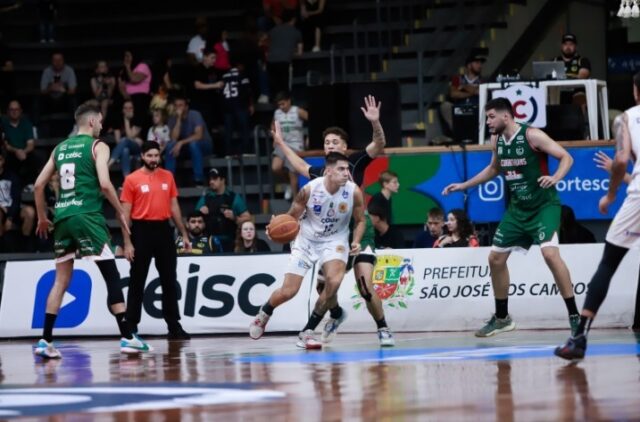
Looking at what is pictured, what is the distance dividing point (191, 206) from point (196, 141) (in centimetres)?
108

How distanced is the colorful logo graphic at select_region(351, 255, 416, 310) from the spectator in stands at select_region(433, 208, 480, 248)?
2.29ft

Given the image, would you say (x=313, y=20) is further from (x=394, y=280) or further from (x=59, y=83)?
(x=394, y=280)

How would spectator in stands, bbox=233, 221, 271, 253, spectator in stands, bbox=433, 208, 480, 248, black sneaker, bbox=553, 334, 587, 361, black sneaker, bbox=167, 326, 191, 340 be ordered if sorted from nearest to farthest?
black sneaker, bbox=553, 334, 587, 361, black sneaker, bbox=167, 326, 191, 340, spectator in stands, bbox=433, 208, 480, 248, spectator in stands, bbox=233, 221, 271, 253

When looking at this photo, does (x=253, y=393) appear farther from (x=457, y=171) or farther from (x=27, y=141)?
(x=27, y=141)

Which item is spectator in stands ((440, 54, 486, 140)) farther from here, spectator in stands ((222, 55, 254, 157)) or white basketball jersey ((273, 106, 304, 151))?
spectator in stands ((222, 55, 254, 157))

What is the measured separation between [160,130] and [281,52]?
298 cm

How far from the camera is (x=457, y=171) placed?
2103 centimetres

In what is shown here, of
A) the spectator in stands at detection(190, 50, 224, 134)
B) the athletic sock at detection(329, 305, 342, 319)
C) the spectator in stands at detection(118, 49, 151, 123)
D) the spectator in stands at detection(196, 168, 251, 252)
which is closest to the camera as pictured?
the athletic sock at detection(329, 305, 342, 319)

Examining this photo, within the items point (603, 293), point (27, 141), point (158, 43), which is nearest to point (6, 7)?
point (158, 43)

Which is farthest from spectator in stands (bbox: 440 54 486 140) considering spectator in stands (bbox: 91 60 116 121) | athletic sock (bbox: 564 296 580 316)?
athletic sock (bbox: 564 296 580 316)

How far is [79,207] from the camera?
15.0m

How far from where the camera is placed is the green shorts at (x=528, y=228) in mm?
15375

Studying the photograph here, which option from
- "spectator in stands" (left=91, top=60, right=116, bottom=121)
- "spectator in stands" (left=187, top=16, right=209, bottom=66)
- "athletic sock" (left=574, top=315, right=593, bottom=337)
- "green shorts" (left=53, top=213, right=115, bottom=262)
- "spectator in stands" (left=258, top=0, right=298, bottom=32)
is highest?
"spectator in stands" (left=258, top=0, right=298, bottom=32)

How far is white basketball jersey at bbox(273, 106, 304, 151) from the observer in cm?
2320
